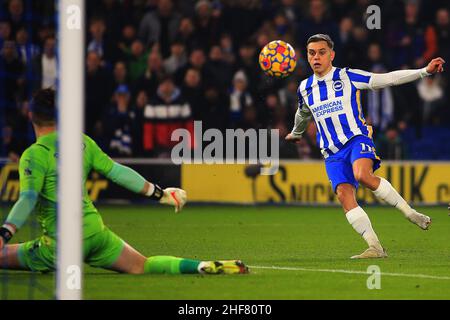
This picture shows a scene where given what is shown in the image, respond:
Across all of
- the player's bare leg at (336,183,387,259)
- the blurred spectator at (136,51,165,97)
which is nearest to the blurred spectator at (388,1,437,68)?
the blurred spectator at (136,51,165,97)

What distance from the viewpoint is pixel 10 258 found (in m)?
7.81

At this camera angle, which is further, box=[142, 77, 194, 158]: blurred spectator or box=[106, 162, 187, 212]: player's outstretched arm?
box=[142, 77, 194, 158]: blurred spectator

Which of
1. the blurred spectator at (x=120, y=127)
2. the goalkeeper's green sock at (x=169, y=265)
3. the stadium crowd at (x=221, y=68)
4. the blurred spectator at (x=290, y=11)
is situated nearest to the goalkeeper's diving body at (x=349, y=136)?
the goalkeeper's green sock at (x=169, y=265)

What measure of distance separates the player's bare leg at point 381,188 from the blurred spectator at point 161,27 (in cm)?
904

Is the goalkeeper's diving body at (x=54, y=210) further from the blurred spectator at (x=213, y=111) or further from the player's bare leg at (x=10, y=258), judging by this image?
the blurred spectator at (x=213, y=111)

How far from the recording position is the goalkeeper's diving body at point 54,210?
23.9 feet

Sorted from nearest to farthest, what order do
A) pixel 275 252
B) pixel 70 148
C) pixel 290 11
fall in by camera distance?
1. pixel 70 148
2. pixel 275 252
3. pixel 290 11

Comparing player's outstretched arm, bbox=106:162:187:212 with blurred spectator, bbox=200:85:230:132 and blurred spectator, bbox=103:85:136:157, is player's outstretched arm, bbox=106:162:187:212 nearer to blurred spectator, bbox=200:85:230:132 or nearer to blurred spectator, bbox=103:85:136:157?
blurred spectator, bbox=103:85:136:157

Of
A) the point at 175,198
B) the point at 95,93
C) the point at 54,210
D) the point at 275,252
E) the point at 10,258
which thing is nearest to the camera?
the point at 175,198

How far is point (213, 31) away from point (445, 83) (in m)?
4.01

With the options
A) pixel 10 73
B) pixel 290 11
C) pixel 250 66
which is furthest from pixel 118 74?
pixel 290 11

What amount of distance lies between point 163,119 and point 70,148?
35.5ft

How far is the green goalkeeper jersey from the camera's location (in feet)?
24.1

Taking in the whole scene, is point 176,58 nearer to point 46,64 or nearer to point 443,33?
point 46,64
